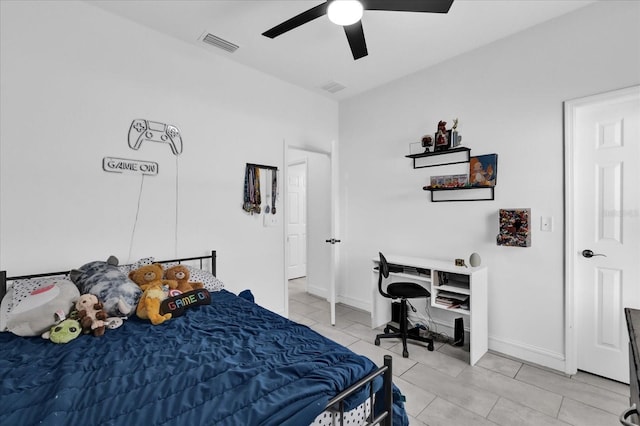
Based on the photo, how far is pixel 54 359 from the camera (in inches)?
55.8

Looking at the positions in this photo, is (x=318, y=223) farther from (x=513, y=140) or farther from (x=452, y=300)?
(x=513, y=140)

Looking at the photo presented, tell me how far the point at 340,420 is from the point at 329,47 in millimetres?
3024

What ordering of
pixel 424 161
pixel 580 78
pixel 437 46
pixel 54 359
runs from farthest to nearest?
1. pixel 424 161
2. pixel 437 46
3. pixel 580 78
4. pixel 54 359

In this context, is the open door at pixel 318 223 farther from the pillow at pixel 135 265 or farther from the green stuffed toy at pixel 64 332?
the green stuffed toy at pixel 64 332

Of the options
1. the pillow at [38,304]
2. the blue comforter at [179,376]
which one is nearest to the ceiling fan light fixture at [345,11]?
the blue comforter at [179,376]

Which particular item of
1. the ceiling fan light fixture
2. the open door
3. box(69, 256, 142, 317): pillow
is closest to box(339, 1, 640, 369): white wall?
the open door

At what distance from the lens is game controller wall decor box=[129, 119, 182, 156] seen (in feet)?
8.43

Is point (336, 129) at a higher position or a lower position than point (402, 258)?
higher

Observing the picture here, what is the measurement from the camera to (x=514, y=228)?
2738mm

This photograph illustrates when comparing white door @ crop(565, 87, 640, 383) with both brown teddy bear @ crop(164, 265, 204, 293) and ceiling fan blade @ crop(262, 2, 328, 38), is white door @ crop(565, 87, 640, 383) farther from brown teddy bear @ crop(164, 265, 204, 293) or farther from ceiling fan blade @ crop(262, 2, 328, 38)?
brown teddy bear @ crop(164, 265, 204, 293)

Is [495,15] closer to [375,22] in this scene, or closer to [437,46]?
[437,46]

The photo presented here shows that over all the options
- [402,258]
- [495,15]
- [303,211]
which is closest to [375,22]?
[495,15]

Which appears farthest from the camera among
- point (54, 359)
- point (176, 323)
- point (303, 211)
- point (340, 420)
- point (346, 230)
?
point (303, 211)

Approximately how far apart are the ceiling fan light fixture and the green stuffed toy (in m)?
2.38
